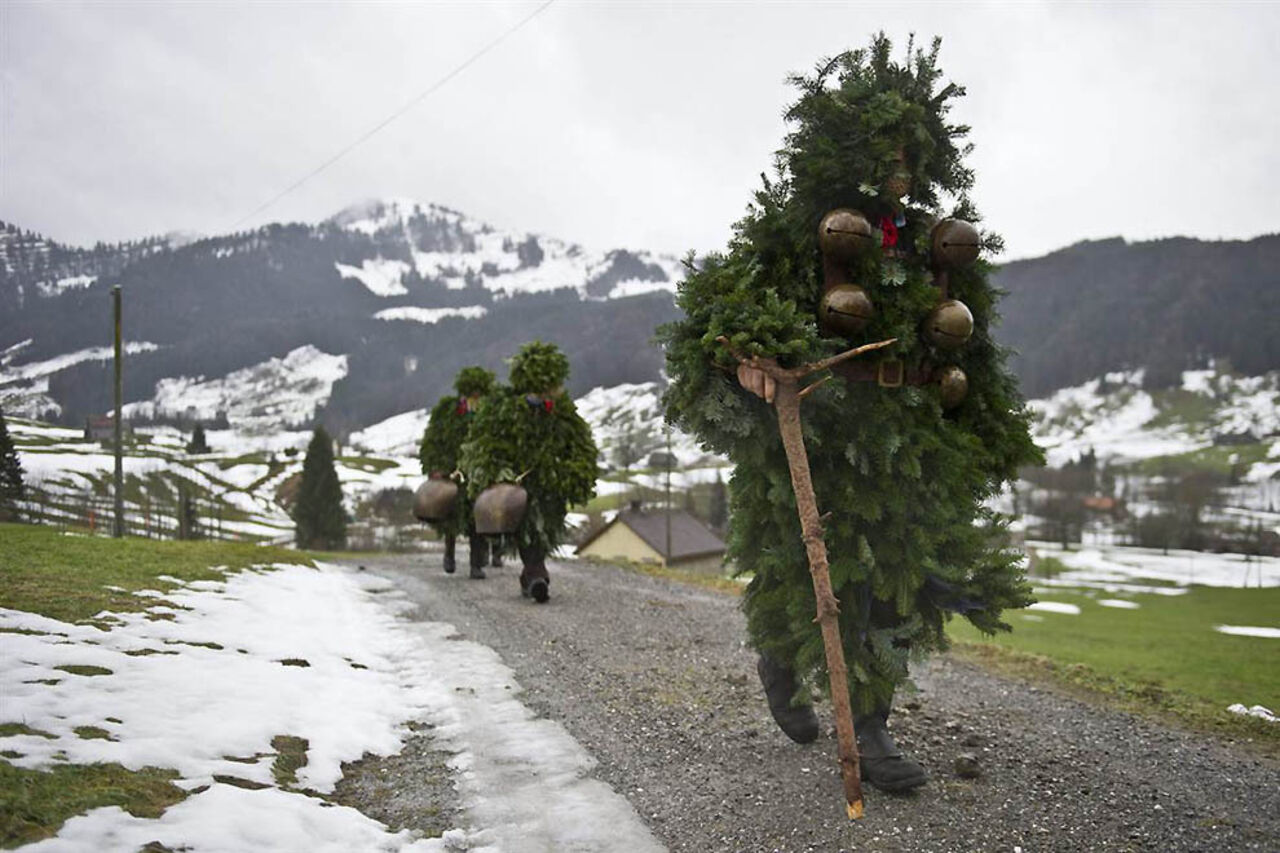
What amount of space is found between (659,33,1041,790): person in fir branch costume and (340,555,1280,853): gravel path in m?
0.56

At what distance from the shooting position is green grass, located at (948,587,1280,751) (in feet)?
23.4

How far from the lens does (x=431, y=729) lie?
256 inches

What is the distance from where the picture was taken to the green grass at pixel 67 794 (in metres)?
3.40

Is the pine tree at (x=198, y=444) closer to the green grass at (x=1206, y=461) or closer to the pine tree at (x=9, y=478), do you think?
the pine tree at (x=9, y=478)

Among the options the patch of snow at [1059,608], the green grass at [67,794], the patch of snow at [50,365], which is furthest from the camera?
the patch of snow at [1059,608]

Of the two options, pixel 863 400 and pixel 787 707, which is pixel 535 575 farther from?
pixel 863 400

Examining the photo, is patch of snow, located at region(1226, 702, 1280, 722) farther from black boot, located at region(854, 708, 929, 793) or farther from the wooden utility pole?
the wooden utility pole

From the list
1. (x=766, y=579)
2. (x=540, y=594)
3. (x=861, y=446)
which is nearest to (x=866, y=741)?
(x=766, y=579)

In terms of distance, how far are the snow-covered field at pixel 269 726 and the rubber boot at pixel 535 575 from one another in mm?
3659

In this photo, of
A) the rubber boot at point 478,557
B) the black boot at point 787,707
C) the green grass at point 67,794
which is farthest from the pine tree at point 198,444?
the black boot at point 787,707

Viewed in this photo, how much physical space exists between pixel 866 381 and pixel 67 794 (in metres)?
4.96

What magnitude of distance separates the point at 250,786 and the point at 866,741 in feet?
12.6

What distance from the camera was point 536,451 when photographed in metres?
13.0

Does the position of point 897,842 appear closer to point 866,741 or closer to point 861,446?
point 866,741
